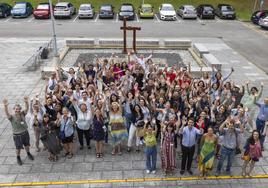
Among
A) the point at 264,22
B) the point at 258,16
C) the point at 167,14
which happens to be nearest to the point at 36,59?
the point at 167,14

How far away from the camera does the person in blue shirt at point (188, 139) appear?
8.58m

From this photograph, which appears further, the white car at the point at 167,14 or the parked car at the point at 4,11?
the white car at the point at 167,14

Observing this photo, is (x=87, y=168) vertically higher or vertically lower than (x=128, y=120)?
lower

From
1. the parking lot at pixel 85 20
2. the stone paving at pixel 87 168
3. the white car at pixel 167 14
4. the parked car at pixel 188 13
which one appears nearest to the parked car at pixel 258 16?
the parking lot at pixel 85 20

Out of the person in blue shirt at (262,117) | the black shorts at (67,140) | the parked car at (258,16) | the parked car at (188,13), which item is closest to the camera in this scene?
the black shorts at (67,140)

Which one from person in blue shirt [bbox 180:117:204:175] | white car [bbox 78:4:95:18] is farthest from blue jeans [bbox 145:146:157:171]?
white car [bbox 78:4:95:18]

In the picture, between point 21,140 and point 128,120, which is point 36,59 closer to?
point 21,140

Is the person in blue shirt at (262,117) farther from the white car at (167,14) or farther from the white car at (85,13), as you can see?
the white car at (85,13)

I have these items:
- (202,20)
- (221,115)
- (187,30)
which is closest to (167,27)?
(187,30)

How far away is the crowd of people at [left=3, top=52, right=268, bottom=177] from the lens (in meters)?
8.70

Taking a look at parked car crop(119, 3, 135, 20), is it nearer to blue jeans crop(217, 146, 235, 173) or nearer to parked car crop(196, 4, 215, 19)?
parked car crop(196, 4, 215, 19)

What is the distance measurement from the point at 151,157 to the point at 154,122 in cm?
109

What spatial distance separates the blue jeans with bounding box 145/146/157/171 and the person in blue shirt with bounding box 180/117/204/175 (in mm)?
794

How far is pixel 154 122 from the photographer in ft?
31.6
